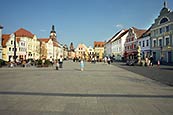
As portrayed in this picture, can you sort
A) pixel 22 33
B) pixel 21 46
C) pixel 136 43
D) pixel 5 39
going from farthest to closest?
pixel 22 33 → pixel 21 46 → pixel 5 39 → pixel 136 43

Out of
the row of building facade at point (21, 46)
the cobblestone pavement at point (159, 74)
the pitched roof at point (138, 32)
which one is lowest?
the cobblestone pavement at point (159, 74)

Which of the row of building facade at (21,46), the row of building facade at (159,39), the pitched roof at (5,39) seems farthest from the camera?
the pitched roof at (5,39)

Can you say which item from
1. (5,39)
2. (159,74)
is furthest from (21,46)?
(159,74)

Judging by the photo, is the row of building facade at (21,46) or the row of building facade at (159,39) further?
the row of building facade at (21,46)

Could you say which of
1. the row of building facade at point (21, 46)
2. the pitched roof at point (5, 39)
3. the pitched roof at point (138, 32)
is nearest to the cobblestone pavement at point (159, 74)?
the row of building facade at point (21, 46)

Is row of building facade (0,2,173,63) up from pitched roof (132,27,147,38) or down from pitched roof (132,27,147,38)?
down

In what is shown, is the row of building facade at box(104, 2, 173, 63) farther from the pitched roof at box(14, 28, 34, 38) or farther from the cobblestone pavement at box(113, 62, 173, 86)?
the pitched roof at box(14, 28, 34, 38)

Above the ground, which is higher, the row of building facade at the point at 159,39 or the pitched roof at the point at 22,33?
the pitched roof at the point at 22,33

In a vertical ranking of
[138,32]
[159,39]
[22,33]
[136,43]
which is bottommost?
[159,39]

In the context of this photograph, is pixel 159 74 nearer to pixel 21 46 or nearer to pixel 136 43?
pixel 136 43

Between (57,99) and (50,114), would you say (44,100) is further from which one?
(50,114)

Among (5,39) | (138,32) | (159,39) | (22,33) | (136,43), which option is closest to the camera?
Answer: (159,39)

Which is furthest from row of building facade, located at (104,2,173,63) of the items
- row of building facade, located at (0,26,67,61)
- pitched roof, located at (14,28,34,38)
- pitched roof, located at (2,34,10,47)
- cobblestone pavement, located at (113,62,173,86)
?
pitched roof, located at (2,34,10,47)

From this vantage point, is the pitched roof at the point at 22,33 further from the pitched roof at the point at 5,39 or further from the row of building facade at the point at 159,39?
the row of building facade at the point at 159,39
